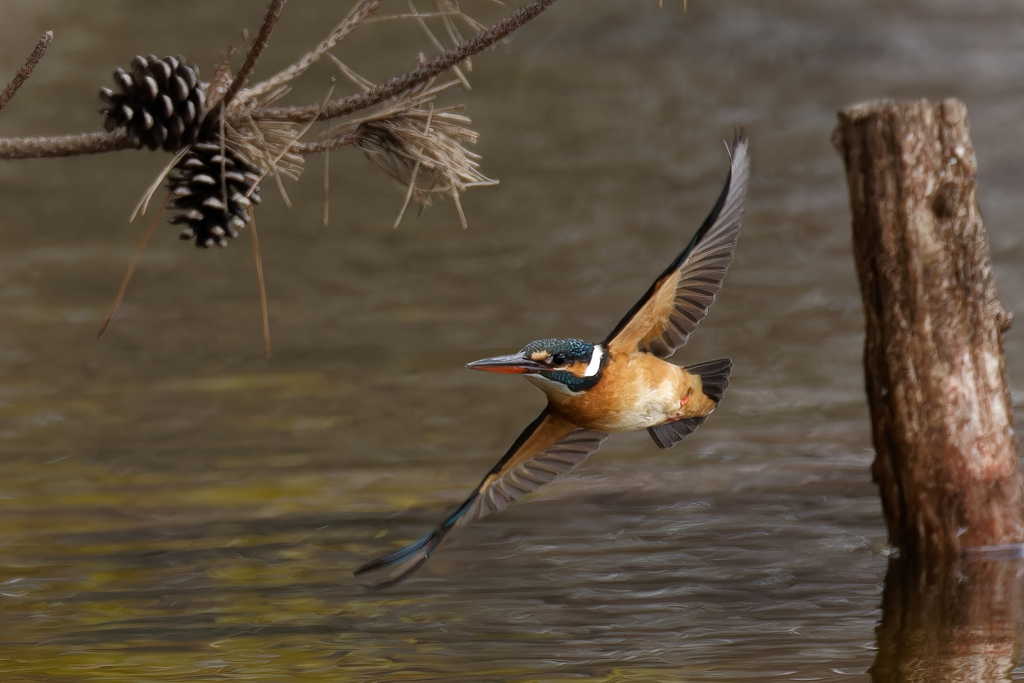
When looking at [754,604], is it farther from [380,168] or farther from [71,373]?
[71,373]

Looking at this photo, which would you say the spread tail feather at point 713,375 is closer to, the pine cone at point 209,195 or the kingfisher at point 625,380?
the kingfisher at point 625,380

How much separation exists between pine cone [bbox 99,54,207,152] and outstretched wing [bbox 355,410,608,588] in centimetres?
42

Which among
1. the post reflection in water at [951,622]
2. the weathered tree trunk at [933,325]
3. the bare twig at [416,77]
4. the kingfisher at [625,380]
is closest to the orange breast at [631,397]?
the kingfisher at [625,380]

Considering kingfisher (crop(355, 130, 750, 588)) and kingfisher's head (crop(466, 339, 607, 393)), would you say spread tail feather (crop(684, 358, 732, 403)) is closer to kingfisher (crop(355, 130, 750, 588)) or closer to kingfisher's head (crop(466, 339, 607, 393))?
kingfisher (crop(355, 130, 750, 588))

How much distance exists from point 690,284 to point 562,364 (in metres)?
0.21

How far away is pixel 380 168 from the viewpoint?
1.31 meters

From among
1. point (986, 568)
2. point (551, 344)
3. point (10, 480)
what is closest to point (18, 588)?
point (10, 480)

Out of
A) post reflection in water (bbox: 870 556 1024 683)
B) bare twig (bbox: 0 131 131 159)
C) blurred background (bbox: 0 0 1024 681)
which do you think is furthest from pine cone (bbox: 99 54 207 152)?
post reflection in water (bbox: 870 556 1024 683)

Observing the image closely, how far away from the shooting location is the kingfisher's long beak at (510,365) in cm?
101

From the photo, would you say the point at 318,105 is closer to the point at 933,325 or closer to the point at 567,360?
the point at 567,360

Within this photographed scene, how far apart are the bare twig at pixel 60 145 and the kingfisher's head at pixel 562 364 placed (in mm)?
385

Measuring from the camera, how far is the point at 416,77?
3.77 ft

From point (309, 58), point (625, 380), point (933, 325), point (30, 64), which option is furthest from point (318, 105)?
point (933, 325)

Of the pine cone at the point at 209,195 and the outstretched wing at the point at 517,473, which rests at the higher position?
the pine cone at the point at 209,195
